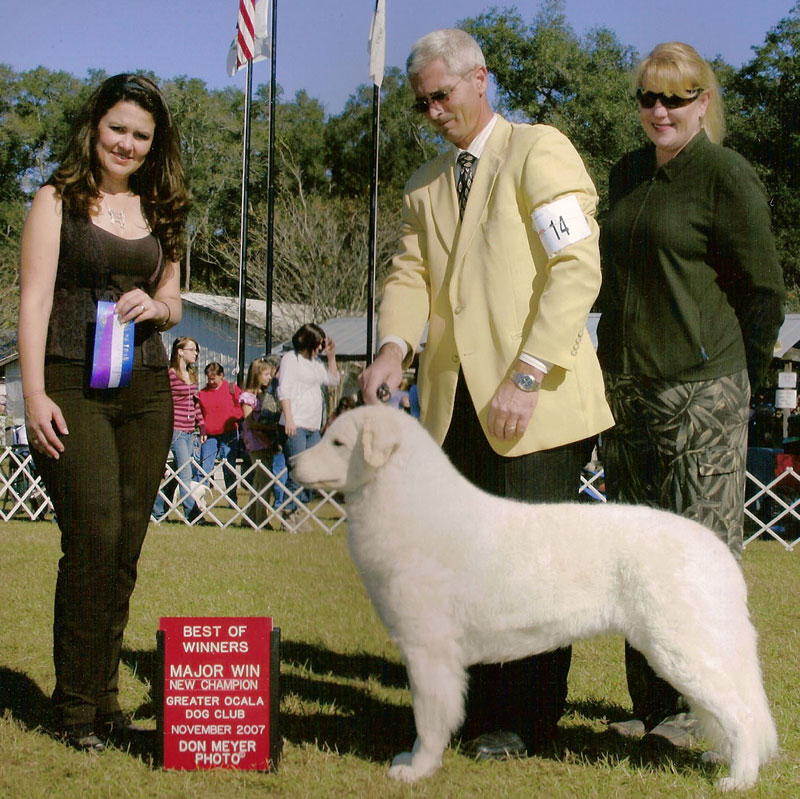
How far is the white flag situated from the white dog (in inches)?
108

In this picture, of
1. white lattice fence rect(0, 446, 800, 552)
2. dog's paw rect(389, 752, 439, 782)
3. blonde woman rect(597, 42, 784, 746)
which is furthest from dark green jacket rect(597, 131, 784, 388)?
white lattice fence rect(0, 446, 800, 552)

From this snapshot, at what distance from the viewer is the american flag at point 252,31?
12836 mm

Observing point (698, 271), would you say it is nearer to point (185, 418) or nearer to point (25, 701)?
point (25, 701)

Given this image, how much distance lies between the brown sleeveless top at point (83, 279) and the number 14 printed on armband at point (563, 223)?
130 centimetres

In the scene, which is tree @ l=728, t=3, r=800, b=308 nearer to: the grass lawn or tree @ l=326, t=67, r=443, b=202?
tree @ l=326, t=67, r=443, b=202

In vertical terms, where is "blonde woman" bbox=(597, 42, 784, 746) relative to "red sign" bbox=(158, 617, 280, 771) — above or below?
above

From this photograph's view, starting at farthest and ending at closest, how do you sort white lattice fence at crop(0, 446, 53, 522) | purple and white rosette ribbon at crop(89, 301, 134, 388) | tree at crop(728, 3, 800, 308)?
tree at crop(728, 3, 800, 308), white lattice fence at crop(0, 446, 53, 522), purple and white rosette ribbon at crop(89, 301, 134, 388)

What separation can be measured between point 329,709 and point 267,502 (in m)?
5.90

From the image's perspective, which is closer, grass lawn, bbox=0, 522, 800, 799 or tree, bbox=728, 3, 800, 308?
grass lawn, bbox=0, 522, 800, 799

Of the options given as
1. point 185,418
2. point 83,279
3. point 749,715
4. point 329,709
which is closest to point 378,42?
point 83,279

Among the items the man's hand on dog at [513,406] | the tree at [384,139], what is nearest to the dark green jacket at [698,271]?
the man's hand on dog at [513,406]

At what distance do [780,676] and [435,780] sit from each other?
1.91 m

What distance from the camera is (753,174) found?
2512 mm

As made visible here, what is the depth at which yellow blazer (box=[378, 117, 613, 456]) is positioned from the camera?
7.69 ft
